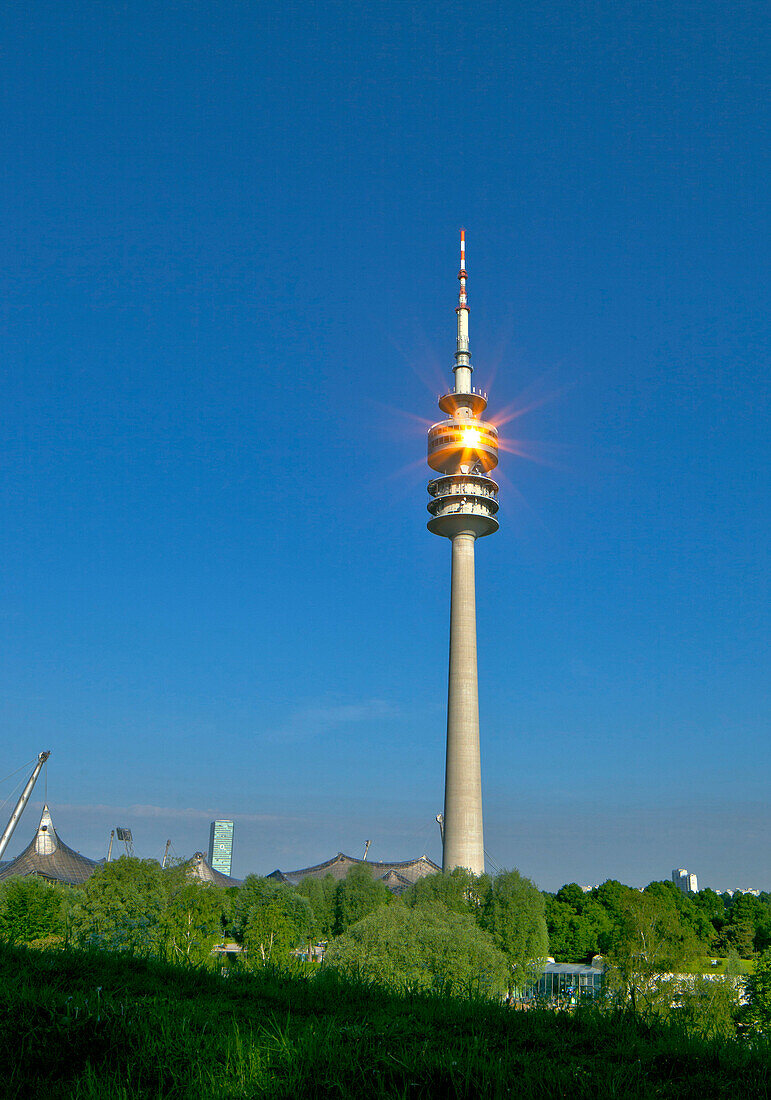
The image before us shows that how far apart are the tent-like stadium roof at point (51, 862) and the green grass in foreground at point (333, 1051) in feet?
366

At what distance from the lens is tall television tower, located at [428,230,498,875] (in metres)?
79.4

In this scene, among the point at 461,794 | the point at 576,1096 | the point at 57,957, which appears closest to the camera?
the point at 576,1096

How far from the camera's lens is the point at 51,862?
372 feet

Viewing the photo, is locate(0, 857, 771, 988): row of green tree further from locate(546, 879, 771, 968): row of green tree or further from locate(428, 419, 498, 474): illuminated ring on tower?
locate(428, 419, 498, 474): illuminated ring on tower

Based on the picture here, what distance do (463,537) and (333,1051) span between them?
86.4 m

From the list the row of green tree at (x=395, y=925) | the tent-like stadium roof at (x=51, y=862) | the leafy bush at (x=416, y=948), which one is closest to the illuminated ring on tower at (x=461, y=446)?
the row of green tree at (x=395, y=925)

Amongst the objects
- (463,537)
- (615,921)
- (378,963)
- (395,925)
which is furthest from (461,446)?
(378,963)

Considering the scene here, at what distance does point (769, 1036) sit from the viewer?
22.8 feet

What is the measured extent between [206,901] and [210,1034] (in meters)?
58.0

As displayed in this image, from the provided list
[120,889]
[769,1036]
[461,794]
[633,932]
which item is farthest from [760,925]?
[769,1036]

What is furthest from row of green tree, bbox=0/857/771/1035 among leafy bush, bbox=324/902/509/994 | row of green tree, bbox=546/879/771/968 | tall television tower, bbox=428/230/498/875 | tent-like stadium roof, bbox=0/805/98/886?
tent-like stadium roof, bbox=0/805/98/886

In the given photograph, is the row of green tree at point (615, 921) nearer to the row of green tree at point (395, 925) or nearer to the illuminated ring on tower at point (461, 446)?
the row of green tree at point (395, 925)

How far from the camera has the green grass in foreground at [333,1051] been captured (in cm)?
541

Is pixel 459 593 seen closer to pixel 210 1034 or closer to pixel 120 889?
pixel 120 889
